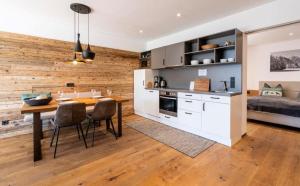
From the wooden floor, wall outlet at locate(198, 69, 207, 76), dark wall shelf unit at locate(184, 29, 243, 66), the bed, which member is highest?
dark wall shelf unit at locate(184, 29, 243, 66)

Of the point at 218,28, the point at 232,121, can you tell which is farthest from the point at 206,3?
the point at 232,121

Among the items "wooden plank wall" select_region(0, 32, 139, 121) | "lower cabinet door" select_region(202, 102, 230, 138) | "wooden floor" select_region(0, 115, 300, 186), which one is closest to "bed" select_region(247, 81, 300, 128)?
"wooden floor" select_region(0, 115, 300, 186)

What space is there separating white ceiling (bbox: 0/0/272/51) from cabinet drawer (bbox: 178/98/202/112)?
1816 millimetres

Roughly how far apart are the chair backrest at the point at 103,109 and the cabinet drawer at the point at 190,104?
1556 millimetres

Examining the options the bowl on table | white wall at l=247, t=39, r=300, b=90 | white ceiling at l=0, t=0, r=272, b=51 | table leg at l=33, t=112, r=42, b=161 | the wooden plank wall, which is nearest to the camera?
table leg at l=33, t=112, r=42, b=161

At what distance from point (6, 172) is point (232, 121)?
11.7 ft

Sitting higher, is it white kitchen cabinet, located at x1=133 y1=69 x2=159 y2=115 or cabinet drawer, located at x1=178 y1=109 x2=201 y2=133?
white kitchen cabinet, located at x1=133 y1=69 x2=159 y2=115

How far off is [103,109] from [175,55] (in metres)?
2.32

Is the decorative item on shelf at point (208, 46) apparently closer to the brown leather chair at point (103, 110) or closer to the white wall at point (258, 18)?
the white wall at point (258, 18)

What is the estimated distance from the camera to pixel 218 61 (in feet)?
10.7

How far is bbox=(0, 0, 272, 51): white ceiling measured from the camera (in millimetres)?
2637

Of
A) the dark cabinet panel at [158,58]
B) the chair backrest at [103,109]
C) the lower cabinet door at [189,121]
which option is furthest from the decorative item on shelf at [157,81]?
the chair backrest at [103,109]

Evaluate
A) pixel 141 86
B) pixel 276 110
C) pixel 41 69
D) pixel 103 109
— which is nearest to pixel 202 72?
pixel 141 86

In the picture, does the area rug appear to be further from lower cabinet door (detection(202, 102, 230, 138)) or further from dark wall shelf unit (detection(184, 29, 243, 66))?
dark wall shelf unit (detection(184, 29, 243, 66))
